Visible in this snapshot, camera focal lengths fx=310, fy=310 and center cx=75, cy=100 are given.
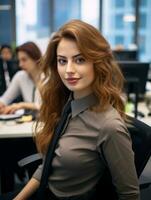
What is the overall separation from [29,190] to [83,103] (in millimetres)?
476

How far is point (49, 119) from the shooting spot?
137 centimetres

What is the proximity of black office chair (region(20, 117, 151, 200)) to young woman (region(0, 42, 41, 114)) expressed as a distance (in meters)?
1.18

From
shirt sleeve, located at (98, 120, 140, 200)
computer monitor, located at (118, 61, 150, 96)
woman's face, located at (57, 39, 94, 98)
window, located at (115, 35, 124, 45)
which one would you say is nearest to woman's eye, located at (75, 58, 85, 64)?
woman's face, located at (57, 39, 94, 98)

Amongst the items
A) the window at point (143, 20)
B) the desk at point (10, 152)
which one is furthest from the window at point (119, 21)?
the desk at point (10, 152)

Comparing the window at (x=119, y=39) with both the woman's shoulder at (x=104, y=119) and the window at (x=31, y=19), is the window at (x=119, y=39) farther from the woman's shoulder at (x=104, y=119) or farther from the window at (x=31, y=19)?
the woman's shoulder at (x=104, y=119)

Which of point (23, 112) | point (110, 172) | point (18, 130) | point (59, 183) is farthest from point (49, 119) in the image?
point (23, 112)

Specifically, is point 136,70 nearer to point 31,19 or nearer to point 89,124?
point 89,124

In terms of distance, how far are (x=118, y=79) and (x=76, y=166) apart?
37 cm

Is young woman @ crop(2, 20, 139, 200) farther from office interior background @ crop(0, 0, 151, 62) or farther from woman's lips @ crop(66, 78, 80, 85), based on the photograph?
office interior background @ crop(0, 0, 151, 62)

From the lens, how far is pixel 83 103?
3.85ft

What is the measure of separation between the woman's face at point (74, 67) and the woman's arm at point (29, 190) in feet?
1.61

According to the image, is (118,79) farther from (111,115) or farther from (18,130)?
(18,130)

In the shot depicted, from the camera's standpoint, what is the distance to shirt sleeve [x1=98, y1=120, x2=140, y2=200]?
103 centimetres

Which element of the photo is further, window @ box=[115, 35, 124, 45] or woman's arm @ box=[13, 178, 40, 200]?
window @ box=[115, 35, 124, 45]
